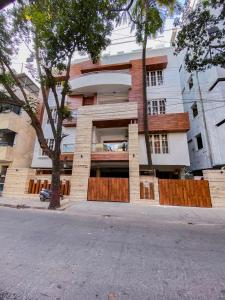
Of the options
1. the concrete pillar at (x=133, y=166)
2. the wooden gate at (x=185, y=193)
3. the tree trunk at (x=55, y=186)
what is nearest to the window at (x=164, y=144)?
the concrete pillar at (x=133, y=166)

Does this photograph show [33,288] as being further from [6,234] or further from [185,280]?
[6,234]

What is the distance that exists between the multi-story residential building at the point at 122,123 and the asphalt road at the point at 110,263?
7.04 m

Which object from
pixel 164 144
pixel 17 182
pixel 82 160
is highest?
pixel 164 144

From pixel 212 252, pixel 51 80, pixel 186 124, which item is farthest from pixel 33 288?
pixel 186 124

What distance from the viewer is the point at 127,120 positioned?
15.0 m

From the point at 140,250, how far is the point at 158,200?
7.90 meters

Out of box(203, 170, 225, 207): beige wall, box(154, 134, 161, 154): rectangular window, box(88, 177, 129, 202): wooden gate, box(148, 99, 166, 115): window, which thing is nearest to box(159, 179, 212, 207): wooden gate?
box(203, 170, 225, 207): beige wall

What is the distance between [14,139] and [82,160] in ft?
33.0

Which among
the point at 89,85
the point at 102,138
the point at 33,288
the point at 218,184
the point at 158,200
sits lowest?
the point at 33,288

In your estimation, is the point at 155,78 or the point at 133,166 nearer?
the point at 133,166

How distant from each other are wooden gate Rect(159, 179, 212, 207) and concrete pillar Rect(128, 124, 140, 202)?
1653 millimetres

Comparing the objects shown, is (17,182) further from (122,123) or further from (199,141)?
(199,141)

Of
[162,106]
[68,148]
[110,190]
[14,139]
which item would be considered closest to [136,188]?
[110,190]

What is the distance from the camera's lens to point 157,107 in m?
16.8
